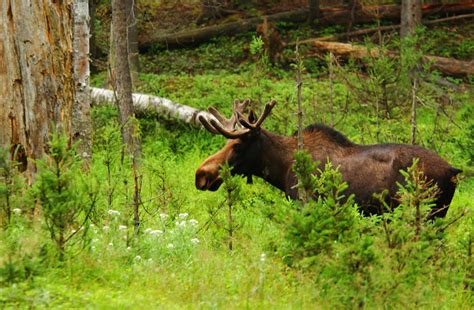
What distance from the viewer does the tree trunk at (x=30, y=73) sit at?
27.8ft

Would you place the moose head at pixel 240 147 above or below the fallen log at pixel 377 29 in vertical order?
above

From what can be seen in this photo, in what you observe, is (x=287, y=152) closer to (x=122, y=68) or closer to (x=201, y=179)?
(x=201, y=179)

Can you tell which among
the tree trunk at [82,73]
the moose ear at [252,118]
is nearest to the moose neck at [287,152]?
the moose ear at [252,118]

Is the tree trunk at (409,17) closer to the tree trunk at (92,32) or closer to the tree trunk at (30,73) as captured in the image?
the tree trunk at (92,32)

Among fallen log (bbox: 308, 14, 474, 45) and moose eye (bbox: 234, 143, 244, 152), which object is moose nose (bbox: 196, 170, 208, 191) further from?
fallen log (bbox: 308, 14, 474, 45)

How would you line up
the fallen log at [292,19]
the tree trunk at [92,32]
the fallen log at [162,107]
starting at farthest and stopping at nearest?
1. the fallen log at [292,19]
2. the tree trunk at [92,32]
3. the fallen log at [162,107]

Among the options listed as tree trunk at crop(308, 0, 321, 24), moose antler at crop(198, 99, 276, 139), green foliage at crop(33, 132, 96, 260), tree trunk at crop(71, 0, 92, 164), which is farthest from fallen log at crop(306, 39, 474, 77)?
green foliage at crop(33, 132, 96, 260)

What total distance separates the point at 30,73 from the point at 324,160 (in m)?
3.66

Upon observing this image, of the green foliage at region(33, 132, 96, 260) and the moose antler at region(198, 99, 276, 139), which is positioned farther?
the moose antler at region(198, 99, 276, 139)

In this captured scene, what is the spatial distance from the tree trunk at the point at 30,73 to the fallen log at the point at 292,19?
17.7 metres

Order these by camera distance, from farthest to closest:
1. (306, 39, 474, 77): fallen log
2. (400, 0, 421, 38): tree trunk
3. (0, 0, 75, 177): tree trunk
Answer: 1. (306, 39, 474, 77): fallen log
2. (400, 0, 421, 38): tree trunk
3. (0, 0, 75, 177): tree trunk

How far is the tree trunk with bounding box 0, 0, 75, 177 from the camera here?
8.48m

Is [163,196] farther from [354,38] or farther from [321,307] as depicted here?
[354,38]

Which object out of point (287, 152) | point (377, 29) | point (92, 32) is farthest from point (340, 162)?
point (377, 29)
